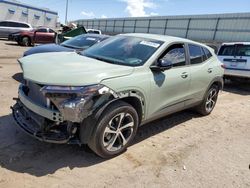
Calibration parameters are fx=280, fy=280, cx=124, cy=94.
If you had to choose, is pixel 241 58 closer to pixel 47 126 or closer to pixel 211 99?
pixel 211 99

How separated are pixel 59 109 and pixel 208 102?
3.98m

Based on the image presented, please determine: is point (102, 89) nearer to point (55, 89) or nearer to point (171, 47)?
point (55, 89)

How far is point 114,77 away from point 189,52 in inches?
87.3

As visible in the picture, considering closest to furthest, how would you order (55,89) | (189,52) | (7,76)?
1. (55,89)
2. (189,52)
3. (7,76)

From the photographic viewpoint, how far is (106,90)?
3533 millimetres

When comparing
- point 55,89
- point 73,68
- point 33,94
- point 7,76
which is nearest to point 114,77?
point 73,68

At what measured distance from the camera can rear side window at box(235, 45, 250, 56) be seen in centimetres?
978

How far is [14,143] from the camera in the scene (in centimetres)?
407

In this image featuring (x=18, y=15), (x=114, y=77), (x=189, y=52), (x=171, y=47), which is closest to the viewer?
(x=114, y=77)

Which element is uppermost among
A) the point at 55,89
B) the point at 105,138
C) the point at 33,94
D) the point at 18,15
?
the point at 55,89

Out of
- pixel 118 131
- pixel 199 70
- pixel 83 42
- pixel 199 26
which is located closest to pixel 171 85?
pixel 199 70

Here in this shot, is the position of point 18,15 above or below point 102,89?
below

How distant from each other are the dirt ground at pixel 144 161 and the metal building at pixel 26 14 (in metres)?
38.1

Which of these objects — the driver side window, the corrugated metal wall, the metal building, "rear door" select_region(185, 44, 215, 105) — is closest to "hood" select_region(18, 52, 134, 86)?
the driver side window
